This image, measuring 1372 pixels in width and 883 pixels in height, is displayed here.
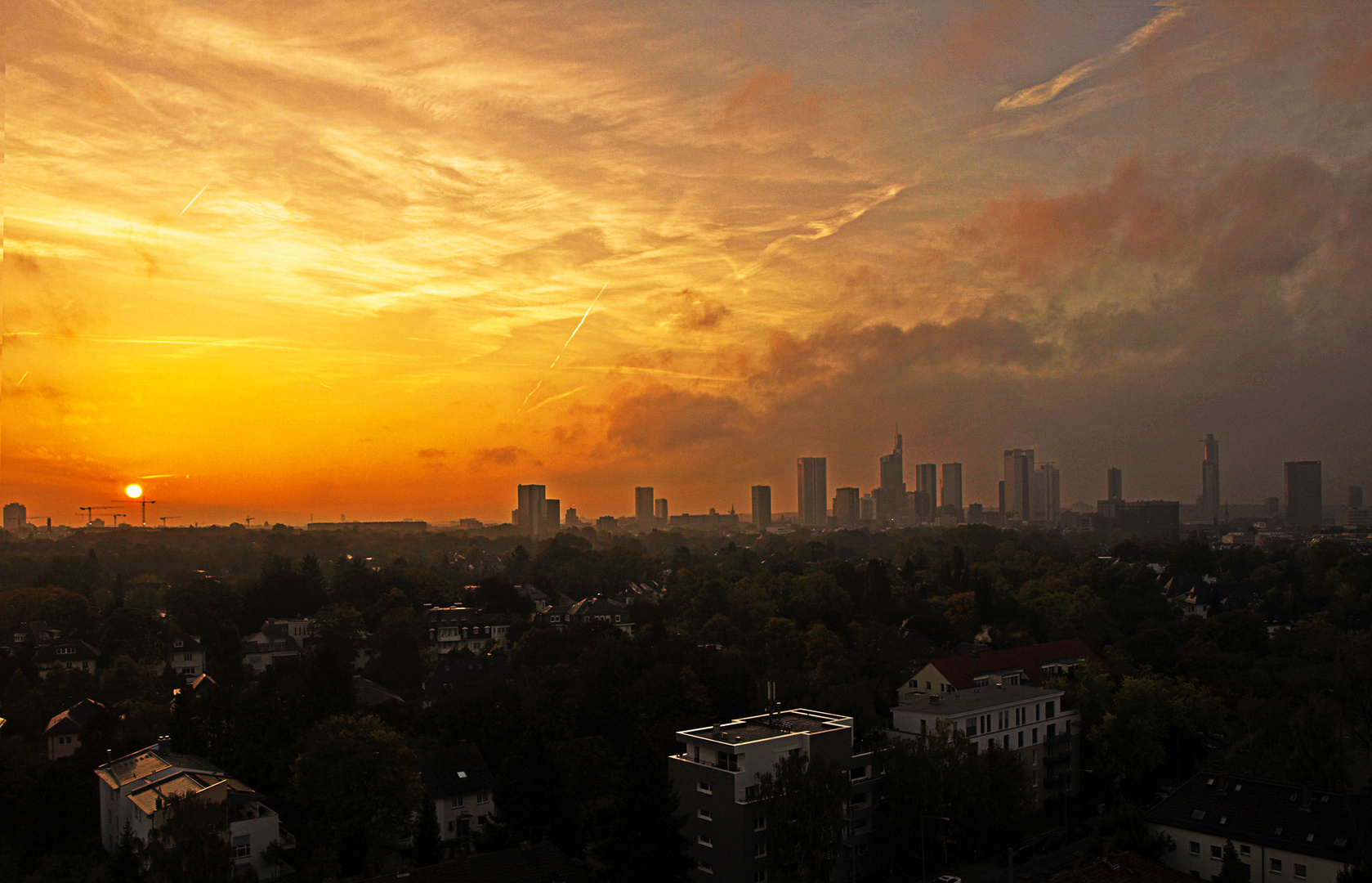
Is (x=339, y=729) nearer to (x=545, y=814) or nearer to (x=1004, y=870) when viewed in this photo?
(x=545, y=814)

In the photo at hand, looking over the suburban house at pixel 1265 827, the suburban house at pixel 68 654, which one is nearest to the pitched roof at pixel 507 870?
the suburban house at pixel 1265 827

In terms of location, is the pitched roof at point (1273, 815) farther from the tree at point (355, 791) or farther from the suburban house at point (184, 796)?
the suburban house at point (184, 796)

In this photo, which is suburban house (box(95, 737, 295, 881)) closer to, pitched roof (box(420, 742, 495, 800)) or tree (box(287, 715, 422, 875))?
tree (box(287, 715, 422, 875))

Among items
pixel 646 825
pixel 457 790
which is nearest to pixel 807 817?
pixel 646 825

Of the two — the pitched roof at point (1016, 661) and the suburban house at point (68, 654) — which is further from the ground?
the pitched roof at point (1016, 661)

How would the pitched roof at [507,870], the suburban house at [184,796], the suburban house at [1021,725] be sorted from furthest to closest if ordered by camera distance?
the suburban house at [1021,725]
the suburban house at [184,796]
the pitched roof at [507,870]

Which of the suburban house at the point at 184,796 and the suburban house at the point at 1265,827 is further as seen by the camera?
the suburban house at the point at 184,796

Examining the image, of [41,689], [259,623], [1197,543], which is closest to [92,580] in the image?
[259,623]

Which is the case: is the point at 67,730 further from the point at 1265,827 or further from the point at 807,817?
the point at 1265,827
